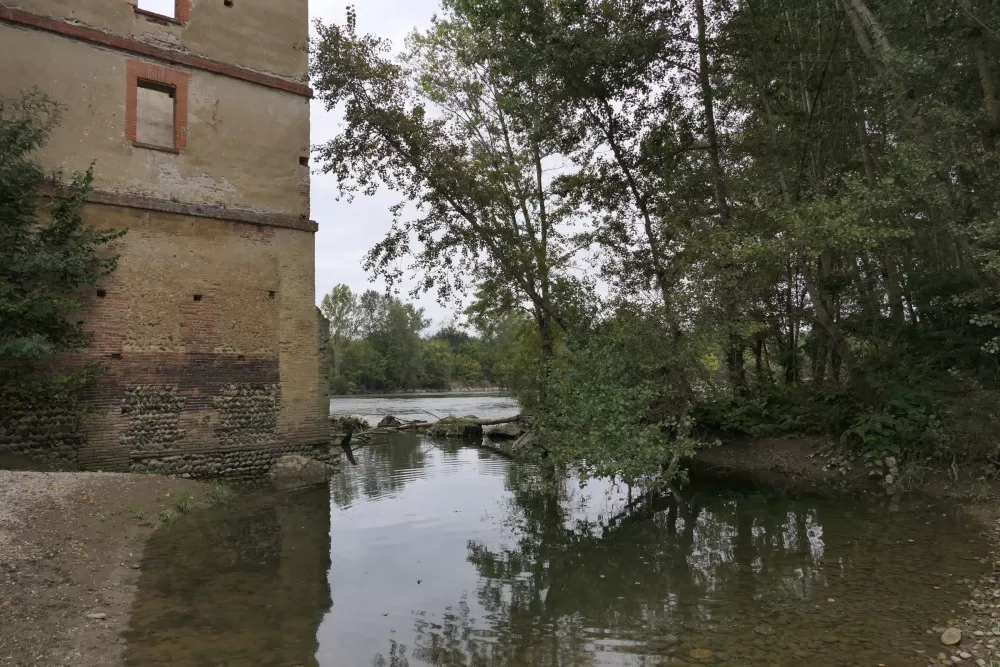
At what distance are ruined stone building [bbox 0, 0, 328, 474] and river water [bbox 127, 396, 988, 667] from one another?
8.91 feet

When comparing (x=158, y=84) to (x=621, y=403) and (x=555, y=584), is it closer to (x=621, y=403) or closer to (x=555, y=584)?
(x=621, y=403)

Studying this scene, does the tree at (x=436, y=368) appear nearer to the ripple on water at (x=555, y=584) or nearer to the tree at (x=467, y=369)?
the tree at (x=467, y=369)

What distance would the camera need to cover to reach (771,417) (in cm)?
1518

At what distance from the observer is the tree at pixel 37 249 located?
1009 centimetres

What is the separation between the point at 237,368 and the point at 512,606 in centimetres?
912

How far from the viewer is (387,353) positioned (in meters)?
72.1

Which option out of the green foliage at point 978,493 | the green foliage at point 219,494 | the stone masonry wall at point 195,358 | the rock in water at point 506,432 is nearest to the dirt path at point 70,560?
the green foliage at point 219,494

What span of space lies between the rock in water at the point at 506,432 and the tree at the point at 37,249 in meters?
15.3

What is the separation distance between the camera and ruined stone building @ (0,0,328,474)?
11.6 meters

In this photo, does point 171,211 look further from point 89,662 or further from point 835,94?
point 835,94

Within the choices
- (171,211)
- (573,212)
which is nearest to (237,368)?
(171,211)

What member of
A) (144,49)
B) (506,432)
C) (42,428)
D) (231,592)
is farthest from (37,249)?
(506,432)

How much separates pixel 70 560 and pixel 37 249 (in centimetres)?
629

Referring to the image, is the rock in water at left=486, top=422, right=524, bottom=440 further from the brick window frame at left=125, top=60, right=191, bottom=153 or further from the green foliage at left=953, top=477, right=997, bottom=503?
the brick window frame at left=125, top=60, right=191, bottom=153
